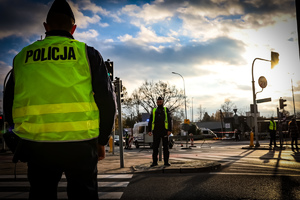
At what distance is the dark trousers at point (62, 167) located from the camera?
71.0 inches

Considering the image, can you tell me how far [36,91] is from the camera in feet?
6.23

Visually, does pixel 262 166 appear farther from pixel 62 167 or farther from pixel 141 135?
pixel 141 135

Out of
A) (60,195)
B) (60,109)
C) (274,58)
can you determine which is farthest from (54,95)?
(274,58)

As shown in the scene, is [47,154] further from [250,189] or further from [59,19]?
[250,189]

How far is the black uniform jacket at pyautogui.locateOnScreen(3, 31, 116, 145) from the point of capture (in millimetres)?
2039

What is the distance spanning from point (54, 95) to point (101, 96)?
0.34 meters

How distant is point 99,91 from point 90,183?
0.67 meters

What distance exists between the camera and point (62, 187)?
5.29 metres

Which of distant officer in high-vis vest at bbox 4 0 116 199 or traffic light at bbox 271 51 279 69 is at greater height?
traffic light at bbox 271 51 279 69

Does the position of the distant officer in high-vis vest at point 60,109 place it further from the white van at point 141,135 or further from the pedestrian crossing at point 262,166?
the white van at point 141,135

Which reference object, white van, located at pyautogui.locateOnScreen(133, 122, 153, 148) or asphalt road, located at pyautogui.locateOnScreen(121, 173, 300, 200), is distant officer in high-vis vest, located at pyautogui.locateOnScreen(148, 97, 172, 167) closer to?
asphalt road, located at pyautogui.locateOnScreen(121, 173, 300, 200)


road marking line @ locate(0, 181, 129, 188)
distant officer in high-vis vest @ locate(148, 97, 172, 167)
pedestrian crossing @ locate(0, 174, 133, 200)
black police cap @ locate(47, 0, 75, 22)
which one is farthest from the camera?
distant officer in high-vis vest @ locate(148, 97, 172, 167)

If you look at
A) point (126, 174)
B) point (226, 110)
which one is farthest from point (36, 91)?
point (226, 110)

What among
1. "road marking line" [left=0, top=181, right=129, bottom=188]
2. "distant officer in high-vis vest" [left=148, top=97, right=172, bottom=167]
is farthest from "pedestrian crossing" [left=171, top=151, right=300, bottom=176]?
"road marking line" [left=0, top=181, right=129, bottom=188]
